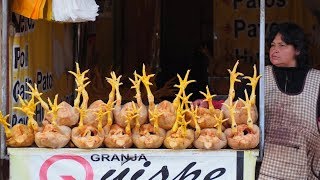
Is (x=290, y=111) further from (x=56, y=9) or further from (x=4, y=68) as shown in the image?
(x=4, y=68)

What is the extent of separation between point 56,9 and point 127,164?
1102mm

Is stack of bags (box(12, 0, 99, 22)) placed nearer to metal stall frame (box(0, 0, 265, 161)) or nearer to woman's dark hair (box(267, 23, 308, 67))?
metal stall frame (box(0, 0, 265, 161))

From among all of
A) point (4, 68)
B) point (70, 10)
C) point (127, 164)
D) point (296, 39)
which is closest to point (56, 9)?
point (70, 10)

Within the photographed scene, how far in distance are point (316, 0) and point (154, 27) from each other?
214 centimetres

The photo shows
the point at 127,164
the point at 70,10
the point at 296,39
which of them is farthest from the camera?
the point at 70,10

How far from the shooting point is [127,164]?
3.85m

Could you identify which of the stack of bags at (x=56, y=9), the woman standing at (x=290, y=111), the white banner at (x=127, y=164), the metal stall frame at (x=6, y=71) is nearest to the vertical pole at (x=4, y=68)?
the metal stall frame at (x=6, y=71)

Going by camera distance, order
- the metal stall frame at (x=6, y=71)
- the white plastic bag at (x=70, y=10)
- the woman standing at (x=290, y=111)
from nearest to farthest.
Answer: the metal stall frame at (x=6, y=71)
the woman standing at (x=290, y=111)
the white plastic bag at (x=70, y=10)

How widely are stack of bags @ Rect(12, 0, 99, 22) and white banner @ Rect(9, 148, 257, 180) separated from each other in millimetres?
876

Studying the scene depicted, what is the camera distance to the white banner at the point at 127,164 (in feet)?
12.5

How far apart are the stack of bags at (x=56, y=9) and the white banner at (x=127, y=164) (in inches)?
34.5

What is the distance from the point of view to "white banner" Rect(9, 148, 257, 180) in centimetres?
381

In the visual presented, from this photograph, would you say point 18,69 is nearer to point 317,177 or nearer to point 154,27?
point 317,177

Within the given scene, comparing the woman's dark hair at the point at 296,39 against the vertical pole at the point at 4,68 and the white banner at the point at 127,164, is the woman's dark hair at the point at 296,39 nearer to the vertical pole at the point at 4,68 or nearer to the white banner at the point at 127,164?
the white banner at the point at 127,164
